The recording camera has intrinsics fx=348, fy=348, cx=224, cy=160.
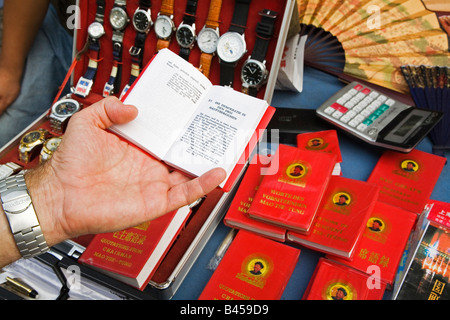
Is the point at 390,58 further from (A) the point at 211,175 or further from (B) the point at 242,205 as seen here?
(A) the point at 211,175

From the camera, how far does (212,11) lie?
108 centimetres

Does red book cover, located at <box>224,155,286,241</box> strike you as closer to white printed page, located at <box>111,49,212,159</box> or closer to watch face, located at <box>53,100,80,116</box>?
white printed page, located at <box>111,49,212,159</box>

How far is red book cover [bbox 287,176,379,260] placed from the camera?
0.82 m

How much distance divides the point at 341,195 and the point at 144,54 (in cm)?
80

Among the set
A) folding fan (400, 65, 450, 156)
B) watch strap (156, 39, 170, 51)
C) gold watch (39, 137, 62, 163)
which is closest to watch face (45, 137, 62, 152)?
gold watch (39, 137, 62, 163)

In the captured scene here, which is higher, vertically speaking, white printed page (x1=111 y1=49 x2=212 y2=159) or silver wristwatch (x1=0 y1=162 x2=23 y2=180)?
white printed page (x1=111 y1=49 x2=212 y2=159)

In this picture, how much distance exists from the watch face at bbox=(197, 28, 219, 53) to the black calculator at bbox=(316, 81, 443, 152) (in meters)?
0.40

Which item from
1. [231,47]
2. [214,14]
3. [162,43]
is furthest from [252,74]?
[162,43]

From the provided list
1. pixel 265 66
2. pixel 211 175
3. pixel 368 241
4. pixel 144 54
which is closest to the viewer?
pixel 211 175

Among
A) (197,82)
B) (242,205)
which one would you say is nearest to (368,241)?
(242,205)

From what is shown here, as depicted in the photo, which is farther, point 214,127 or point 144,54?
point 144,54

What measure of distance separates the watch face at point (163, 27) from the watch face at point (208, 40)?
0.34 ft

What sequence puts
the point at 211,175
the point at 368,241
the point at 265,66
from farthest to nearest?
1. the point at 265,66
2. the point at 368,241
3. the point at 211,175

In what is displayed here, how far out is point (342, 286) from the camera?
2.58 feet
